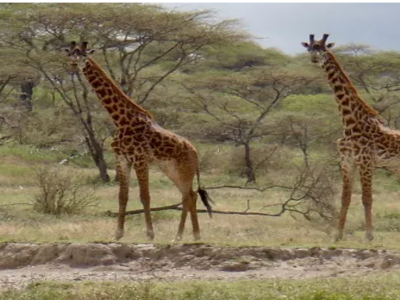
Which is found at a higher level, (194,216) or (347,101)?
(347,101)

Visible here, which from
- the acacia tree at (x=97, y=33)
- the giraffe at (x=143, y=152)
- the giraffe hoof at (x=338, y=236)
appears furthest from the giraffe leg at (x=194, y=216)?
the acacia tree at (x=97, y=33)

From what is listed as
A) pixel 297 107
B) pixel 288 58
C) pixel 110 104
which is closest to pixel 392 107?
pixel 297 107

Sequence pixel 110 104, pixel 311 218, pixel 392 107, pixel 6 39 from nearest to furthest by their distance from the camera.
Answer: pixel 110 104 → pixel 311 218 → pixel 6 39 → pixel 392 107

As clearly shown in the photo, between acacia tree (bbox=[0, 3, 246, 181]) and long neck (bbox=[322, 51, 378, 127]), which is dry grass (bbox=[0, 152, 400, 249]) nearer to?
long neck (bbox=[322, 51, 378, 127])

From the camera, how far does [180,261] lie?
9766mm

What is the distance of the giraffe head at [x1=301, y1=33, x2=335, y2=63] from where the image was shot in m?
11.7

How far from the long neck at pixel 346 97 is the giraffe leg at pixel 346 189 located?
0.54 meters

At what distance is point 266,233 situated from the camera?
13.5m

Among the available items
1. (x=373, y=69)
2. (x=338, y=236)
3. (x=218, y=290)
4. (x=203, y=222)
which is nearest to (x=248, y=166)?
(x=373, y=69)

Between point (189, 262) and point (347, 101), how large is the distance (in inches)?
137

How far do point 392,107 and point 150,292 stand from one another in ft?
67.6

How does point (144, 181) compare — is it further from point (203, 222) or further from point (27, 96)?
point (27, 96)

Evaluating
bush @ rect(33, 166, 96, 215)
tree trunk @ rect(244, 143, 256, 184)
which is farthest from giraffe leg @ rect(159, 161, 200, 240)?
tree trunk @ rect(244, 143, 256, 184)

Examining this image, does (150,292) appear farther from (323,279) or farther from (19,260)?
(19,260)
